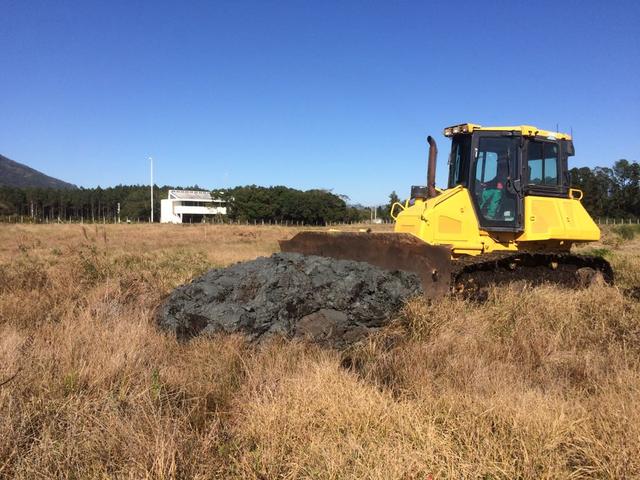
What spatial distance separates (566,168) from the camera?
362 inches

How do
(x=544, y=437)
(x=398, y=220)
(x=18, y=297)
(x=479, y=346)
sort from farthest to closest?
(x=398, y=220) → (x=18, y=297) → (x=479, y=346) → (x=544, y=437)

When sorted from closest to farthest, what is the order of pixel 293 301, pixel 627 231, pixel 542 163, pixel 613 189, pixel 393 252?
pixel 293 301, pixel 393 252, pixel 542 163, pixel 627 231, pixel 613 189

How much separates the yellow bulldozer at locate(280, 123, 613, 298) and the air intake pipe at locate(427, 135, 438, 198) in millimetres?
22

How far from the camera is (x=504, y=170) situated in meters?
8.75

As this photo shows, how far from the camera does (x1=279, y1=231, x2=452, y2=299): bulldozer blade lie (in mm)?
7262

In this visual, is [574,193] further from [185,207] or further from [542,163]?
[185,207]

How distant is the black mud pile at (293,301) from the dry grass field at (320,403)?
499 millimetres

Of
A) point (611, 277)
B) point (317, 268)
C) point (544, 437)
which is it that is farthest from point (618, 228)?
point (544, 437)

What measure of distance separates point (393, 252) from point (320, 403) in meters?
4.64

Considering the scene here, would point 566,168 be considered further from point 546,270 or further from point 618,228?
point 618,228

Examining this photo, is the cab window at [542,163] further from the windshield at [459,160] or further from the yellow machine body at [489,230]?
the windshield at [459,160]

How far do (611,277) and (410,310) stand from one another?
15.9 ft

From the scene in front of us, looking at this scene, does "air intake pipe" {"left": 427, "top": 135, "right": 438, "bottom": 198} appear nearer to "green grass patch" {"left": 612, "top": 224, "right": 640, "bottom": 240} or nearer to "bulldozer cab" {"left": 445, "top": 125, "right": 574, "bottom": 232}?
"bulldozer cab" {"left": 445, "top": 125, "right": 574, "bottom": 232}

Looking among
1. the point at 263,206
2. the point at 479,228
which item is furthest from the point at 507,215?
the point at 263,206
